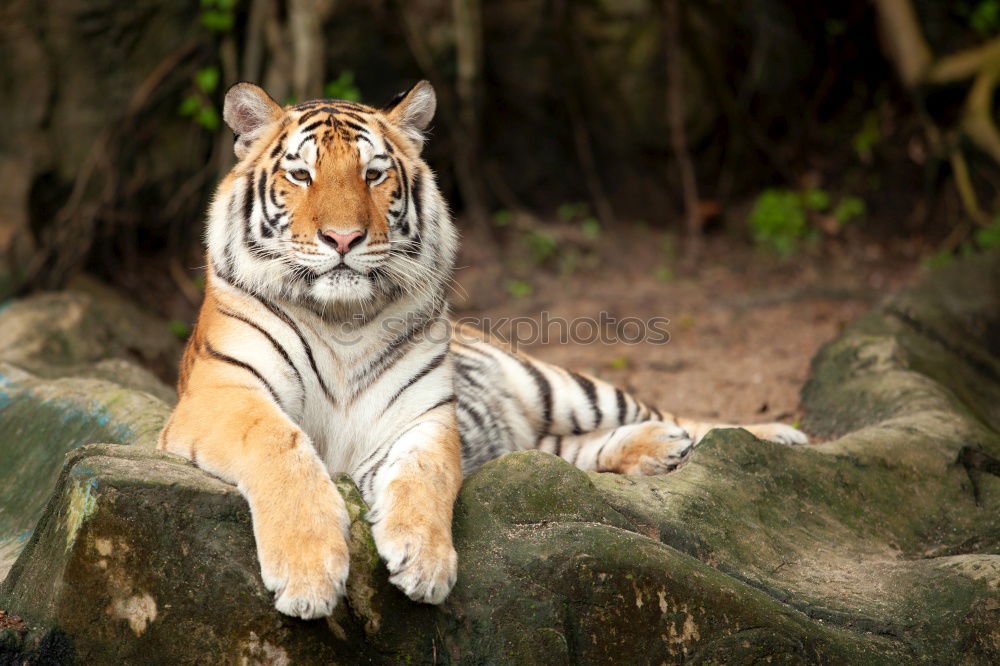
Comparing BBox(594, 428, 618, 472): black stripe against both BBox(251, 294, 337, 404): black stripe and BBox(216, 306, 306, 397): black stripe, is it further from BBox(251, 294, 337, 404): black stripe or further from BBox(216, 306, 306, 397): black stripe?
BBox(216, 306, 306, 397): black stripe

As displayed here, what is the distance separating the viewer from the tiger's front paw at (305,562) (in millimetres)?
1960

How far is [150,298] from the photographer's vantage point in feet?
21.3

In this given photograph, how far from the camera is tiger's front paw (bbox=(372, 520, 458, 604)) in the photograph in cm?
210

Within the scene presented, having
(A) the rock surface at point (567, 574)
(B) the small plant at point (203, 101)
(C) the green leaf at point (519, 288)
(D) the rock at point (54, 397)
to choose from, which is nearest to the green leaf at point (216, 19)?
(B) the small plant at point (203, 101)

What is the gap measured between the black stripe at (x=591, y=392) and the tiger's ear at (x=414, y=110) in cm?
133

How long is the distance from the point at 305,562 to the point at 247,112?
160 cm

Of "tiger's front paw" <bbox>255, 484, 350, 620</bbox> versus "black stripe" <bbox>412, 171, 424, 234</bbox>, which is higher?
"black stripe" <bbox>412, 171, 424, 234</bbox>

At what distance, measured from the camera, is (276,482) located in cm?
219

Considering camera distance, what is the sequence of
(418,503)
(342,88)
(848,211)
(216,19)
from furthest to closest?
(848,211), (342,88), (216,19), (418,503)

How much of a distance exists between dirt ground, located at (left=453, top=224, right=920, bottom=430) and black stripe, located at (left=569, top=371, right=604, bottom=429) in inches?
41.0

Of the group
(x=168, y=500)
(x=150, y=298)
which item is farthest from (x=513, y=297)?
(x=168, y=500)

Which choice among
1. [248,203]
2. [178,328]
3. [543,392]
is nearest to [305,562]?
[248,203]

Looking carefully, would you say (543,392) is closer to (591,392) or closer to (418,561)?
(591,392)

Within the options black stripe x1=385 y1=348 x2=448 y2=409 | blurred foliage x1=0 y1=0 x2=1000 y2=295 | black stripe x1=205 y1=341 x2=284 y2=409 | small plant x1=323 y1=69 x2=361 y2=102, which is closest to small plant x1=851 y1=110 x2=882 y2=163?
blurred foliage x1=0 y1=0 x2=1000 y2=295
